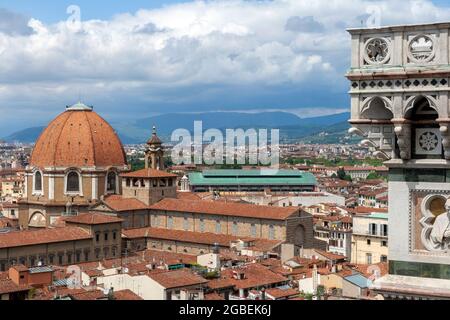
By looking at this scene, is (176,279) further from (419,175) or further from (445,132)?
(445,132)

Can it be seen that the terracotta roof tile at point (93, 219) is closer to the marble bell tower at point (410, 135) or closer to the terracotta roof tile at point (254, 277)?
the terracotta roof tile at point (254, 277)

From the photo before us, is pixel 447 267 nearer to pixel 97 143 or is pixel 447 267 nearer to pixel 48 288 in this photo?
pixel 48 288

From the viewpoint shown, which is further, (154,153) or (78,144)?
(154,153)

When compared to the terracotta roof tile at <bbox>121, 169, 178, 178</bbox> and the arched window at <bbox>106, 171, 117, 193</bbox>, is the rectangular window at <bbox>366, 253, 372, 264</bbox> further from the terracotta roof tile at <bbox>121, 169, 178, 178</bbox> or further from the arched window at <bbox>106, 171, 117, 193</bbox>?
Answer: the arched window at <bbox>106, 171, 117, 193</bbox>

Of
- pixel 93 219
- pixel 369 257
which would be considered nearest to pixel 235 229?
pixel 93 219

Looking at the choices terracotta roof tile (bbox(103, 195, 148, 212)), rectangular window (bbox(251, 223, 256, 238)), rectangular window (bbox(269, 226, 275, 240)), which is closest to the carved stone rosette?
rectangular window (bbox(269, 226, 275, 240))

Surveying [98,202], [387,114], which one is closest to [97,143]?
[98,202]
